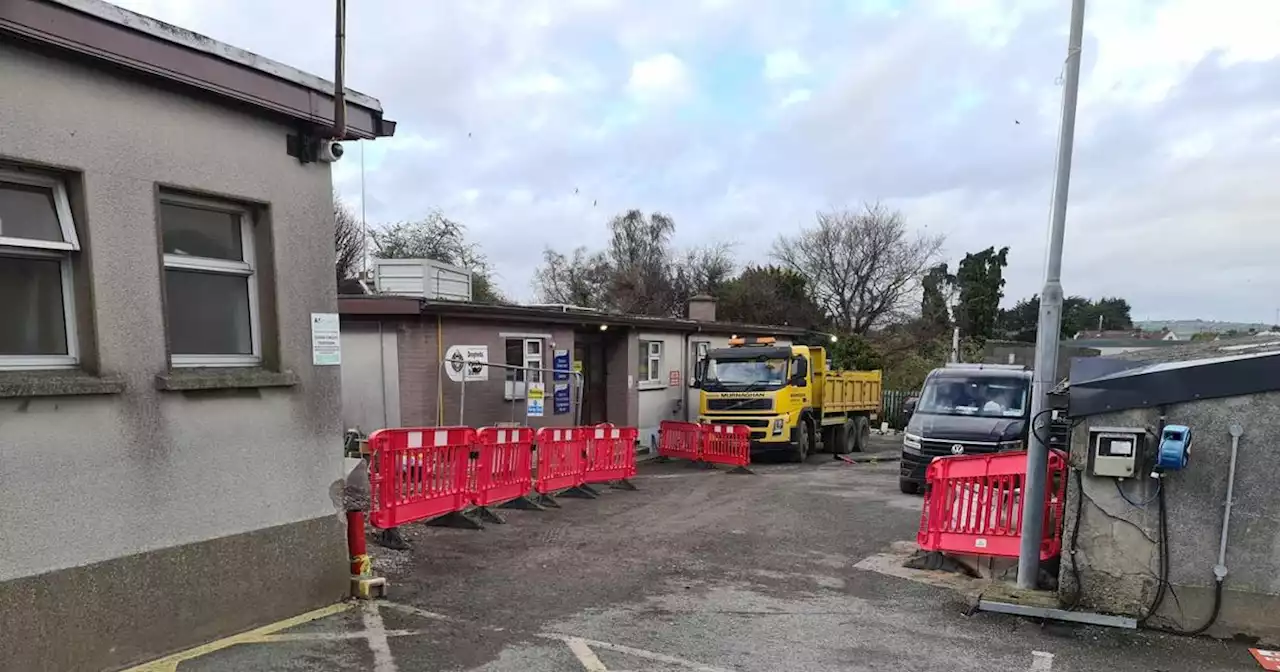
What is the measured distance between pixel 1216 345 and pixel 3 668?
382 inches

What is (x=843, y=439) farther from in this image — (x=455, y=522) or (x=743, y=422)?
(x=455, y=522)

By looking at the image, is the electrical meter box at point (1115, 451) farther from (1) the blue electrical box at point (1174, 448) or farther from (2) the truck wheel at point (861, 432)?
(2) the truck wheel at point (861, 432)

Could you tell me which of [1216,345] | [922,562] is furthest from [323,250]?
[1216,345]

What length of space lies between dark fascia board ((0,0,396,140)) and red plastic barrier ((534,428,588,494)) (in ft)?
20.2

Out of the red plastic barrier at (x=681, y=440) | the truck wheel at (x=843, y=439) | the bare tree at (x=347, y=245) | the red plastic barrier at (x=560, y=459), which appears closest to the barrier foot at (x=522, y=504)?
the red plastic barrier at (x=560, y=459)

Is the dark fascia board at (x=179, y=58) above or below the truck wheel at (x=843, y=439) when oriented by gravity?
above

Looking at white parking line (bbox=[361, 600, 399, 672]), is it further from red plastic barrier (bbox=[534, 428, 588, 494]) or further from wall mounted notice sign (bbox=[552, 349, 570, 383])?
wall mounted notice sign (bbox=[552, 349, 570, 383])

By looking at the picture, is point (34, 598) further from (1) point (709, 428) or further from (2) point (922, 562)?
(1) point (709, 428)

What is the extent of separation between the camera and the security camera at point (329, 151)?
5.64m

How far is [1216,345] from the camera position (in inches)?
293

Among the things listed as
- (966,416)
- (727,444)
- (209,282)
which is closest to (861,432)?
(727,444)

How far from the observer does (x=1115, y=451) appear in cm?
562

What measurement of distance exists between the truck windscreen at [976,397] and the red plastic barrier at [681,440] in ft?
18.9

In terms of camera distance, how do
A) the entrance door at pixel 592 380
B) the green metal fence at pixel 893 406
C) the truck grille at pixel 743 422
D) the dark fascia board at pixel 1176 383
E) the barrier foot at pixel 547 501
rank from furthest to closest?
1. the green metal fence at pixel 893 406
2. the entrance door at pixel 592 380
3. the truck grille at pixel 743 422
4. the barrier foot at pixel 547 501
5. the dark fascia board at pixel 1176 383
